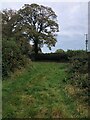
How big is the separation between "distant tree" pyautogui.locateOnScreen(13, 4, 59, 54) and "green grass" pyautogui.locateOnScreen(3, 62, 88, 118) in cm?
2518

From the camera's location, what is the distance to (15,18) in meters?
42.9

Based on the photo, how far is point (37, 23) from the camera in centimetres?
4444

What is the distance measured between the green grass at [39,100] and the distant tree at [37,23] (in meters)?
25.2

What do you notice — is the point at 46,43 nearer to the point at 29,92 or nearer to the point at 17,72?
the point at 17,72

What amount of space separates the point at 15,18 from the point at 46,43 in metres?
5.13

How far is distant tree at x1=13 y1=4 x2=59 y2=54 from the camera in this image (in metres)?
42.1

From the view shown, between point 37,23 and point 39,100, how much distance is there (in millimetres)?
32558

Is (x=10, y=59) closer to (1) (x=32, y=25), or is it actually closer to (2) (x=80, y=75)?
(2) (x=80, y=75)

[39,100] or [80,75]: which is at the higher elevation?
[80,75]

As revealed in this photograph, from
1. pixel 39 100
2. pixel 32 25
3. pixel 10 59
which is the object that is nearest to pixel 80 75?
pixel 39 100

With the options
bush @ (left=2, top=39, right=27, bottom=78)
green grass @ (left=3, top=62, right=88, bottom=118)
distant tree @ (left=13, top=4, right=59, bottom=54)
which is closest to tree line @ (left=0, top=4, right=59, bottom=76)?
distant tree @ (left=13, top=4, right=59, bottom=54)

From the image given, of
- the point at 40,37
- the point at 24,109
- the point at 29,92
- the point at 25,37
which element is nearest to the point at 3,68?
the point at 29,92

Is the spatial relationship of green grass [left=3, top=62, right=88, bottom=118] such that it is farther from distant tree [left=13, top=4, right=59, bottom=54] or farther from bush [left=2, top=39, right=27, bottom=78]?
distant tree [left=13, top=4, right=59, bottom=54]

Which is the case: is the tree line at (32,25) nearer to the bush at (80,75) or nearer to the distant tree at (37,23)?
the distant tree at (37,23)
